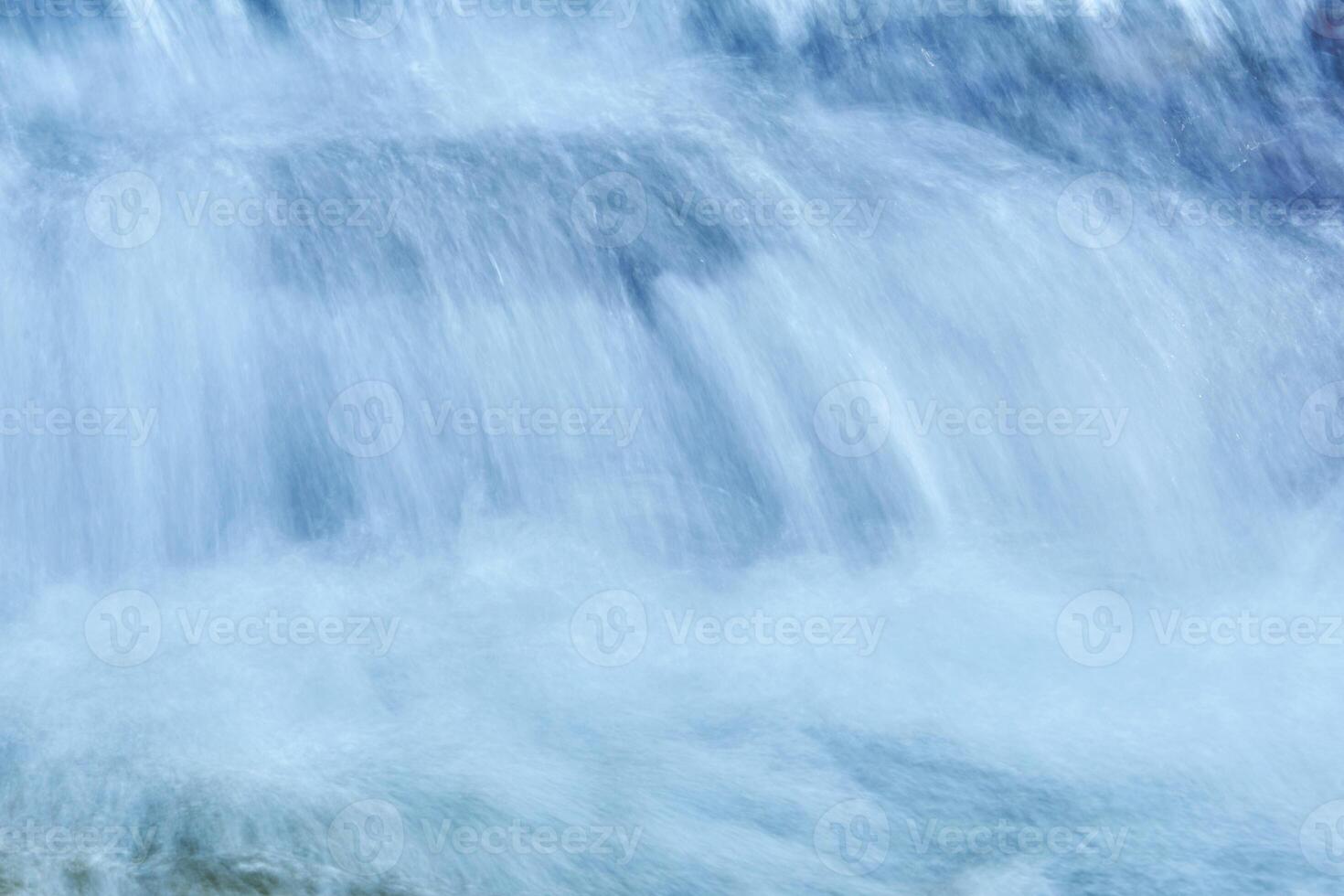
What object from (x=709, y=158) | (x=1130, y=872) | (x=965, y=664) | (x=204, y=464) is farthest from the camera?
(x=709, y=158)

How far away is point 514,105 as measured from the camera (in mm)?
11078

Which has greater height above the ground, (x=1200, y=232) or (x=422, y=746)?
(x=1200, y=232)

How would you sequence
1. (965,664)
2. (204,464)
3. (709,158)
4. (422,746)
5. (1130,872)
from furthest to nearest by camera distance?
(709,158) < (204,464) < (965,664) < (422,746) < (1130,872)

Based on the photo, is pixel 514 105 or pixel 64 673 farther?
pixel 514 105

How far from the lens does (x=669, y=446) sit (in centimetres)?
1001

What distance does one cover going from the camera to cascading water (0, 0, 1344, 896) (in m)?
8.16

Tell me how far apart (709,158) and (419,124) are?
2.29 m

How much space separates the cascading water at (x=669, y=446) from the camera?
8.16 metres

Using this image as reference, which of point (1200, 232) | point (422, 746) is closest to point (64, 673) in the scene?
point (422, 746)

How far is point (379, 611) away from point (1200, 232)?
6960 millimetres

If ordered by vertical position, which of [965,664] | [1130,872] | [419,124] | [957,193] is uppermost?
[419,124]

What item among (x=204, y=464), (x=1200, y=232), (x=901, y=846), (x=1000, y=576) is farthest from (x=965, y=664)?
(x=204, y=464)

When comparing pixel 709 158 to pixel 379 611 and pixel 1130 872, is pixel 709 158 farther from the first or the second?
pixel 1130 872

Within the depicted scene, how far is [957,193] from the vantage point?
10930 millimetres
